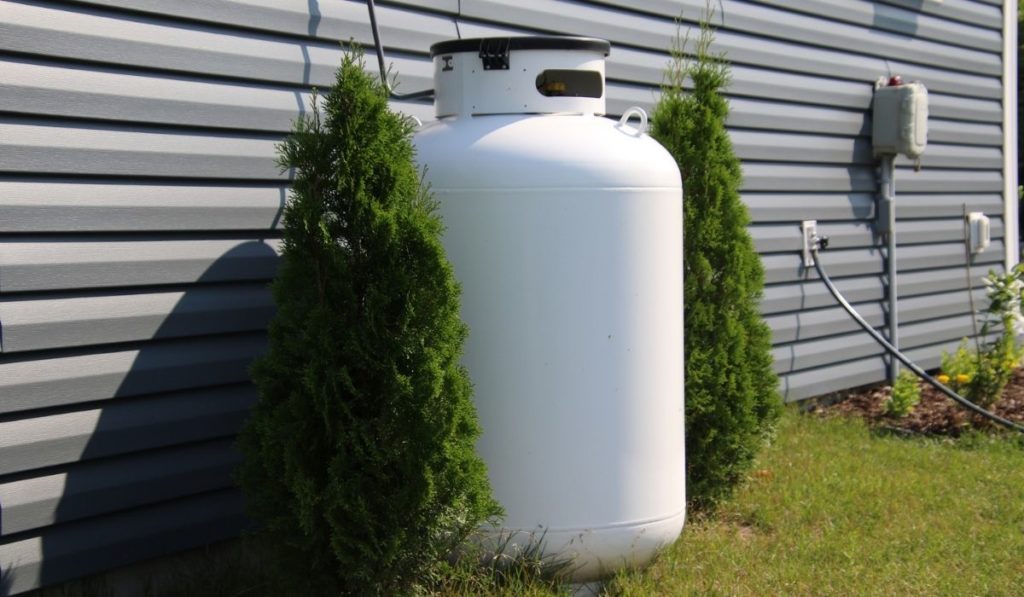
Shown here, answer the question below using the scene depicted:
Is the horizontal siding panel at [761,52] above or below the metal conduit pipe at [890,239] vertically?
above

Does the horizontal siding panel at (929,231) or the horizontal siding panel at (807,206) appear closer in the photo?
the horizontal siding panel at (807,206)

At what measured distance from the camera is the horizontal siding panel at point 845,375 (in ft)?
21.6

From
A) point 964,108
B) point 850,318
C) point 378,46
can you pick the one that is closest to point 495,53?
point 378,46

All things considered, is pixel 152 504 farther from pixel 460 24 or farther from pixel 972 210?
pixel 972 210

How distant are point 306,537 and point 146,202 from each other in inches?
43.8

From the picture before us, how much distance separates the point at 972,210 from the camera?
8.24m

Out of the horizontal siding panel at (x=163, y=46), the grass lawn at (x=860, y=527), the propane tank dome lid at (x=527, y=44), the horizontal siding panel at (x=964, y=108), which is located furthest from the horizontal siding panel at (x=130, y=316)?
the horizontal siding panel at (x=964, y=108)

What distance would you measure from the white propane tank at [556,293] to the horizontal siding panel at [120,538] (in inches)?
35.0

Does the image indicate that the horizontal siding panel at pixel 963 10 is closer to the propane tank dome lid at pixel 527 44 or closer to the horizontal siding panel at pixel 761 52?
the horizontal siding panel at pixel 761 52

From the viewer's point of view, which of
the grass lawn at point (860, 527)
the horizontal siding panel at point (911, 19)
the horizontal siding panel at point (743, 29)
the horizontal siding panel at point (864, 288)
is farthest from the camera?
the horizontal siding panel at point (911, 19)

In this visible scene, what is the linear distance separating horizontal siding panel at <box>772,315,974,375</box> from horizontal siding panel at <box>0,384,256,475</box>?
321 centimetres

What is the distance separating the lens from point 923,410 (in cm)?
675

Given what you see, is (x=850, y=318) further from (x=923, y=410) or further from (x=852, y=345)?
(x=923, y=410)

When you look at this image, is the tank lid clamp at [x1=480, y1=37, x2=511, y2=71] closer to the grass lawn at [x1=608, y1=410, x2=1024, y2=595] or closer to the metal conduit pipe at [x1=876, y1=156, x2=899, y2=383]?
the grass lawn at [x1=608, y1=410, x2=1024, y2=595]
